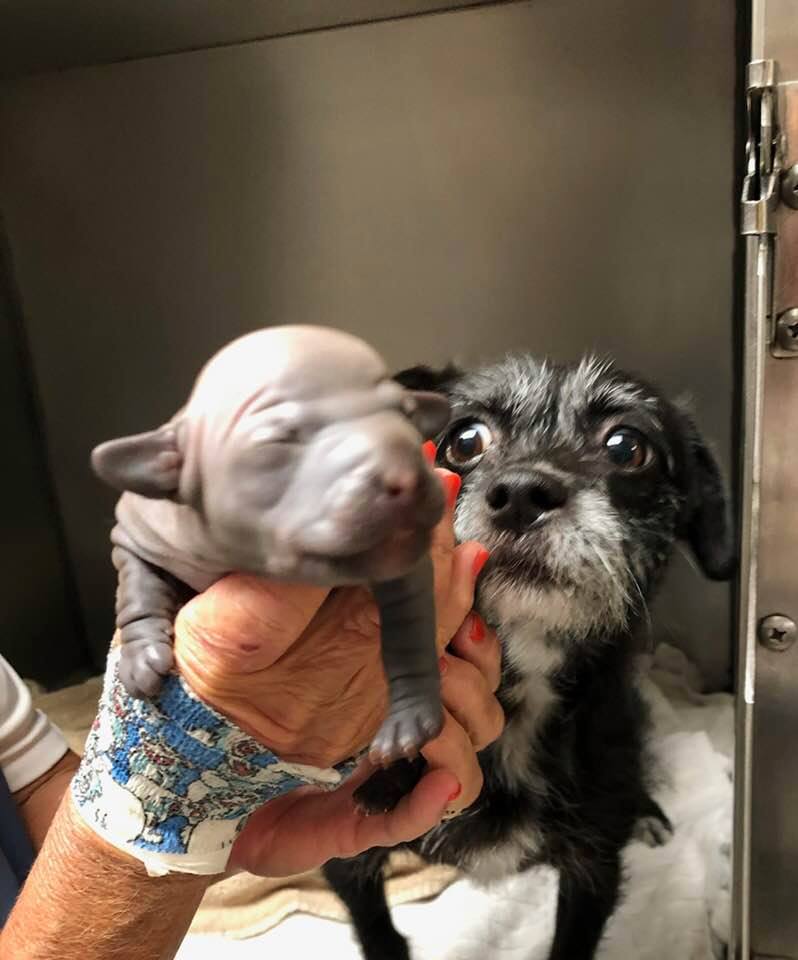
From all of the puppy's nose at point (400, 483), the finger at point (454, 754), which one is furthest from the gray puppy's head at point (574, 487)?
the puppy's nose at point (400, 483)

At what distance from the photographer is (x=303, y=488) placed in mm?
483

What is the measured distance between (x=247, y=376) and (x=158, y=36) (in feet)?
2.95

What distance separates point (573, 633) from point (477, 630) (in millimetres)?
129

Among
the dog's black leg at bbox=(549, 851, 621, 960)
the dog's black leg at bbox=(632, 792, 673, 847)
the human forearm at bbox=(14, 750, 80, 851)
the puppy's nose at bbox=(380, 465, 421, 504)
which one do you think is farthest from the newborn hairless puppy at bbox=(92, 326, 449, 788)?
the dog's black leg at bbox=(632, 792, 673, 847)

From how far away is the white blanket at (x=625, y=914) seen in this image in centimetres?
105

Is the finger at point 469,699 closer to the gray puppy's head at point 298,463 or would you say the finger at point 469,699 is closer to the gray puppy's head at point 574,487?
the gray puppy's head at point 574,487

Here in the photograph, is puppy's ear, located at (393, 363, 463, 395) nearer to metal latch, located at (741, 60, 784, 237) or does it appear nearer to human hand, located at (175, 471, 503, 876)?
human hand, located at (175, 471, 503, 876)

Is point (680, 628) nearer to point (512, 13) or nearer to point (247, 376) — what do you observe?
point (512, 13)

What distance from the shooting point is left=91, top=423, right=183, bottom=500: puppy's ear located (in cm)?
54

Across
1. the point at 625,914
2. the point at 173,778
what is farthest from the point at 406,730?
the point at 625,914

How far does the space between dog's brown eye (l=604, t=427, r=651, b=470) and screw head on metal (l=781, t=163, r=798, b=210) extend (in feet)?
1.02

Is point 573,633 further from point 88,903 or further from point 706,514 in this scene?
point 88,903

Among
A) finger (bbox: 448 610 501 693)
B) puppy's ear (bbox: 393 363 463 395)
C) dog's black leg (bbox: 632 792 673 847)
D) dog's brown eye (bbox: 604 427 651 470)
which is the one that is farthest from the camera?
dog's black leg (bbox: 632 792 673 847)

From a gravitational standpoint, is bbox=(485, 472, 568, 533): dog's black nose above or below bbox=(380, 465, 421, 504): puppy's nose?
below
